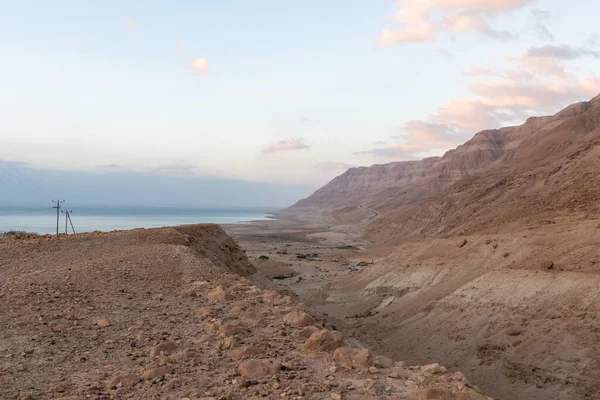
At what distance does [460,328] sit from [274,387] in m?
11.9

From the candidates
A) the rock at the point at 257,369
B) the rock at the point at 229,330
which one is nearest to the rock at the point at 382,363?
the rock at the point at 257,369

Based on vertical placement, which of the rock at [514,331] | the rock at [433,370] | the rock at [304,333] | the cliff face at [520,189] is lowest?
the rock at [514,331]

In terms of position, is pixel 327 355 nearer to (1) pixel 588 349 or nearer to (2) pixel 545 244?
(1) pixel 588 349

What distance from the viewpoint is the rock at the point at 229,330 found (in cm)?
766

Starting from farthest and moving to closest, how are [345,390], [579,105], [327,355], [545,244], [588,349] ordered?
[579,105] < [545,244] < [588,349] < [327,355] < [345,390]

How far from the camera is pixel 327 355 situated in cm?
668

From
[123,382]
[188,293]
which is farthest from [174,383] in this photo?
[188,293]

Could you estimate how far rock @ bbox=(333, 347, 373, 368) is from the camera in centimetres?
628

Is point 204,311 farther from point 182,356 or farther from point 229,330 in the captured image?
point 182,356

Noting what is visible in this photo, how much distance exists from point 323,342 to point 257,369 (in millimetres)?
1324

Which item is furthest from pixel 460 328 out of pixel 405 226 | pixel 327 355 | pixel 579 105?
pixel 579 105

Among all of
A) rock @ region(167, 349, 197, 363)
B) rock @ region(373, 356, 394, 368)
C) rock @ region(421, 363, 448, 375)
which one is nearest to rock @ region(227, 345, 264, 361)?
rock @ region(167, 349, 197, 363)

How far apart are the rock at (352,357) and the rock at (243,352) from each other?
1.11 meters

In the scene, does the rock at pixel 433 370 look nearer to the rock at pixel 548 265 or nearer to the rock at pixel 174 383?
Answer: the rock at pixel 174 383
